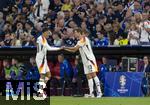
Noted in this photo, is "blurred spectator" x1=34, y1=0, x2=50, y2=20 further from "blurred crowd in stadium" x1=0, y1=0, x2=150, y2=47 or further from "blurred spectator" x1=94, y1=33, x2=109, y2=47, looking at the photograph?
"blurred spectator" x1=94, y1=33, x2=109, y2=47

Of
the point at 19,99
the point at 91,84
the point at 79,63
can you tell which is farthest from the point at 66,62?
the point at 19,99

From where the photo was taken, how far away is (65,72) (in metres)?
25.3

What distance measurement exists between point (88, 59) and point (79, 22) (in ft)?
13.5

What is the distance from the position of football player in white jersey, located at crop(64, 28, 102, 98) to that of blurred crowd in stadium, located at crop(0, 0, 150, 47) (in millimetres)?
1461

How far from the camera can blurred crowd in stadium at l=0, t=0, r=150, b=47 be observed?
25438mm

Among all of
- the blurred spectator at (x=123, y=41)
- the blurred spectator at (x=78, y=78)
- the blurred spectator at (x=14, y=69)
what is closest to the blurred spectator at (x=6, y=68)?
the blurred spectator at (x=14, y=69)

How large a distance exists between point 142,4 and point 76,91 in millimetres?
5275

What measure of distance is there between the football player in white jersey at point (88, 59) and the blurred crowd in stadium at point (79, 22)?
4.79 ft

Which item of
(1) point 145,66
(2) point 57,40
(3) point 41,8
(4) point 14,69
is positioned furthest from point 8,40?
(1) point 145,66

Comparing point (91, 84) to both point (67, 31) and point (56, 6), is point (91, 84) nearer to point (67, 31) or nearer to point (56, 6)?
point (67, 31)

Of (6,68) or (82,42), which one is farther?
(6,68)

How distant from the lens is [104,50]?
25.0 metres

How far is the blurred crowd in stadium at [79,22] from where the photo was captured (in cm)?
2544

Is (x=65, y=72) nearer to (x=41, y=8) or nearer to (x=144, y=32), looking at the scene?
(x=144, y=32)
